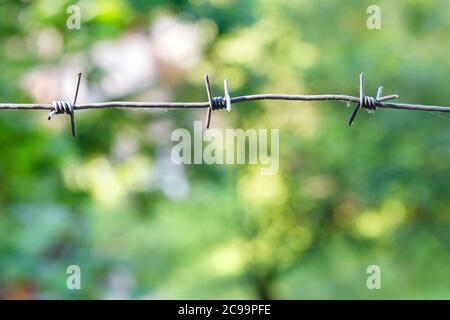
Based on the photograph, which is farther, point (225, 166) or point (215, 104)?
point (225, 166)

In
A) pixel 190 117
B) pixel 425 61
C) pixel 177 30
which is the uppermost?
pixel 177 30

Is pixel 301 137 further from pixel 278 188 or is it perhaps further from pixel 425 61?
pixel 425 61

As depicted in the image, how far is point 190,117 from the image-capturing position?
349cm

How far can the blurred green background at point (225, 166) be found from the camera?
8.96 ft

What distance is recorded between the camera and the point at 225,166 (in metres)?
4.44

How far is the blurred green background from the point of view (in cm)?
273

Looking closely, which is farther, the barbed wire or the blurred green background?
the blurred green background

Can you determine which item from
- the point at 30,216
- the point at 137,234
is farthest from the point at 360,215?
the point at 30,216

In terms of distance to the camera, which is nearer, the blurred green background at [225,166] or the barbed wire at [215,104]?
the barbed wire at [215,104]

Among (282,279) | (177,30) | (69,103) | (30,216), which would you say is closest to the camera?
(69,103)

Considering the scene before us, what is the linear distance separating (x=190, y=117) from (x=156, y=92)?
1.93 ft

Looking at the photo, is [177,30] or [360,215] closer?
[177,30]

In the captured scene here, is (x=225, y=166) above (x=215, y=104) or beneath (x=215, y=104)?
above

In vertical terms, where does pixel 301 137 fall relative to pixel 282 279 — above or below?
above
